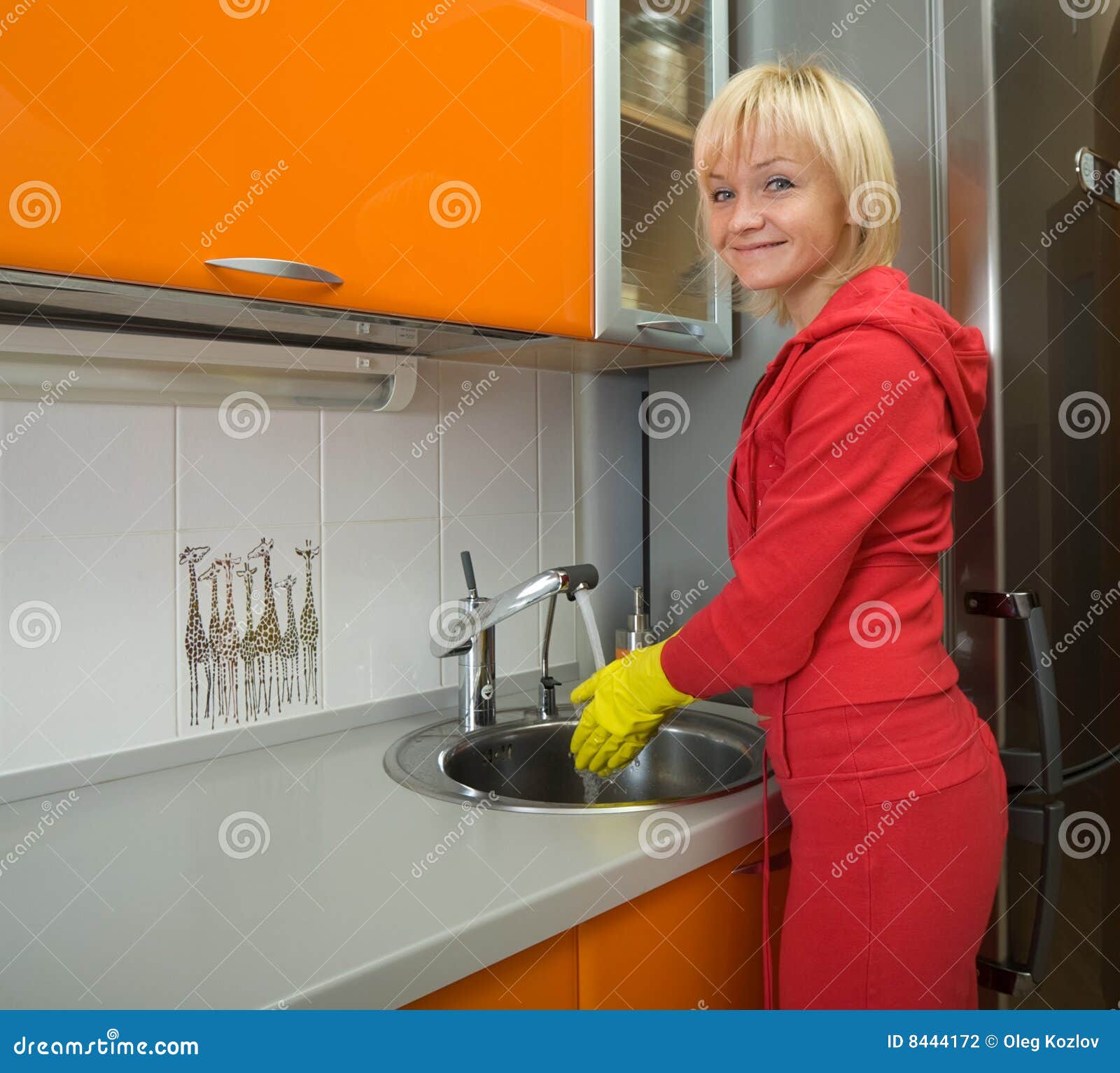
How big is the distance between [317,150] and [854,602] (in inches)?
28.0

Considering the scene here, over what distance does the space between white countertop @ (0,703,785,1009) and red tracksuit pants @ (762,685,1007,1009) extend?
127 mm

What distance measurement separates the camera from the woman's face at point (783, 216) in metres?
1.04

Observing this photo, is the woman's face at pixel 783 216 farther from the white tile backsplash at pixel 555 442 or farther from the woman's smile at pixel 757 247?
the white tile backsplash at pixel 555 442

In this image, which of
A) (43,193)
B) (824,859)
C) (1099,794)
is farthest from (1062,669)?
(43,193)

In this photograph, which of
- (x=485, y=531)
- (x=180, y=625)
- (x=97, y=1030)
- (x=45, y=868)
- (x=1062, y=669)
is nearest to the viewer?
(x=97, y=1030)

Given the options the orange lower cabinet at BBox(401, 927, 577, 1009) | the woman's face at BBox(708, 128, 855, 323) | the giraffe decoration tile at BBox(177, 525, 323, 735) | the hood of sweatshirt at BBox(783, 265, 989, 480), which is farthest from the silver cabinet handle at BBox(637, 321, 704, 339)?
the orange lower cabinet at BBox(401, 927, 577, 1009)

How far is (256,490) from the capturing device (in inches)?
49.8

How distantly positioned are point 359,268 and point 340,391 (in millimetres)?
382

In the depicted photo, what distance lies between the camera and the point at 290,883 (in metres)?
0.86

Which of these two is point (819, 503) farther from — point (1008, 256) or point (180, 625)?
point (180, 625)

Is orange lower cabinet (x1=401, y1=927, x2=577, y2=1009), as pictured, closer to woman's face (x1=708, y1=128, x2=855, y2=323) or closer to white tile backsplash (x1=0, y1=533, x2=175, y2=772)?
white tile backsplash (x1=0, y1=533, x2=175, y2=772)

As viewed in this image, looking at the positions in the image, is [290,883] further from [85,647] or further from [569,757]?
[569,757]

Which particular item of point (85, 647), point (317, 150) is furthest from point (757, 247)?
point (85, 647)

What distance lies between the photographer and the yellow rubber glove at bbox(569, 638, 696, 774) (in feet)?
3.61
